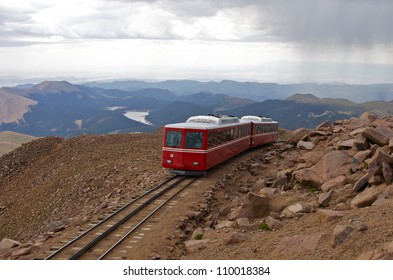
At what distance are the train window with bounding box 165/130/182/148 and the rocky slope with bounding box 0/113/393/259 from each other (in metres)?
2.67

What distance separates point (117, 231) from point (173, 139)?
11.6 meters

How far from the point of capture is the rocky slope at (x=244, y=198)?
14.3m

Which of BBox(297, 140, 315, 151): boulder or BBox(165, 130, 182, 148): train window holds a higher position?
BBox(165, 130, 182, 148): train window

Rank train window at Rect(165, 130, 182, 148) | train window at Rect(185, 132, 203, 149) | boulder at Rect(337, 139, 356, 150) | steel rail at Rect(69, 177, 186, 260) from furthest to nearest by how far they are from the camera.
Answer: train window at Rect(165, 130, 182, 148)
train window at Rect(185, 132, 203, 149)
boulder at Rect(337, 139, 356, 150)
steel rail at Rect(69, 177, 186, 260)

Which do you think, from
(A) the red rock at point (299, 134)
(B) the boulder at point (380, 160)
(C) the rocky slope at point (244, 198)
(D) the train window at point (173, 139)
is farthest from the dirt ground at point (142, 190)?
(D) the train window at point (173, 139)

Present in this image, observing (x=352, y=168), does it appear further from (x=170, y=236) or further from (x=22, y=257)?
(x=22, y=257)

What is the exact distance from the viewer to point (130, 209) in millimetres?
22734

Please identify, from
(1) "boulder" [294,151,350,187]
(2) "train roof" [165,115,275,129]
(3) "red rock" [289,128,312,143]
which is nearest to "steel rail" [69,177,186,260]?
(2) "train roof" [165,115,275,129]

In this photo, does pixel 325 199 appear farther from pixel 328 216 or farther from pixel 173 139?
pixel 173 139

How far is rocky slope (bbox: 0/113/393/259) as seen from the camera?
14289 mm

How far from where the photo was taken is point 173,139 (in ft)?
98.3

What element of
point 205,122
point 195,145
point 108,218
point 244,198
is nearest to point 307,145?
point 205,122

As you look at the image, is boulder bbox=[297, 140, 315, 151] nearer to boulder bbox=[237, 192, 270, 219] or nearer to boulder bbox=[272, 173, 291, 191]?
boulder bbox=[272, 173, 291, 191]

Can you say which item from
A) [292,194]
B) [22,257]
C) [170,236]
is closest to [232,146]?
[292,194]
